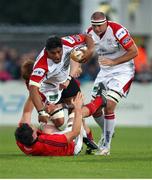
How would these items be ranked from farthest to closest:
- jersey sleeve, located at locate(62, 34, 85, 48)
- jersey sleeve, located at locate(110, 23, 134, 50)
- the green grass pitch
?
1. jersey sleeve, located at locate(110, 23, 134, 50)
2. jersey sleeve, located at locate(62, 34, 85, 48)
3. the green grass pitch

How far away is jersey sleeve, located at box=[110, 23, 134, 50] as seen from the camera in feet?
59.5

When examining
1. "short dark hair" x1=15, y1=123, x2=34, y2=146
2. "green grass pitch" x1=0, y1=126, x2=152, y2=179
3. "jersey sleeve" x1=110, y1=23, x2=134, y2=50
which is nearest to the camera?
"green grass pitch" x1=0, y1=126, x2=152, y2=179

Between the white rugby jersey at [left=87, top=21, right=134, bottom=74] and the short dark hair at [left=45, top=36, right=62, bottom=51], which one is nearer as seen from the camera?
the short dark hair at [left=45, top=36, right=62, bottom=51]

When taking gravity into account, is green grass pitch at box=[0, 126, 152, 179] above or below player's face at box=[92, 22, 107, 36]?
below

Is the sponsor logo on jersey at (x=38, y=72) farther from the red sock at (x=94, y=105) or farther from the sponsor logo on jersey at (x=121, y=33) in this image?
the sponsor logo on jersey at (x=121, y=33)

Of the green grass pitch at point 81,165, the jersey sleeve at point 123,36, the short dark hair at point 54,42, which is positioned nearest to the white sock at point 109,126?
the green grass pitch at point 81,165

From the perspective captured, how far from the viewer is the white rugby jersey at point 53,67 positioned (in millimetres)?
17234

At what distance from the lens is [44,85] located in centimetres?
1842

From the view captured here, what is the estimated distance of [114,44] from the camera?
60.6 ft

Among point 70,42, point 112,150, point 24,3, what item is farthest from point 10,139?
point 24,3

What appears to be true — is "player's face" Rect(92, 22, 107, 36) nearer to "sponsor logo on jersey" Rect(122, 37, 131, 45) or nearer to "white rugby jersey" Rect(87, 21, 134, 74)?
"white rugby jersey" Rect(87, 21, 134, 74)

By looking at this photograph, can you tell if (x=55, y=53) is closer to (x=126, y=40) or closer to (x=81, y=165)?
(x=126, y=40)

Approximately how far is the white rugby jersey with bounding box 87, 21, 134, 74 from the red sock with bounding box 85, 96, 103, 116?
3.92ft

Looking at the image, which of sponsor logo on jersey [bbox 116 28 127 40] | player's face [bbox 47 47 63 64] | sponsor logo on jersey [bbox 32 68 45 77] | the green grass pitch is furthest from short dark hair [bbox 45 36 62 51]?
the green grass pitch
